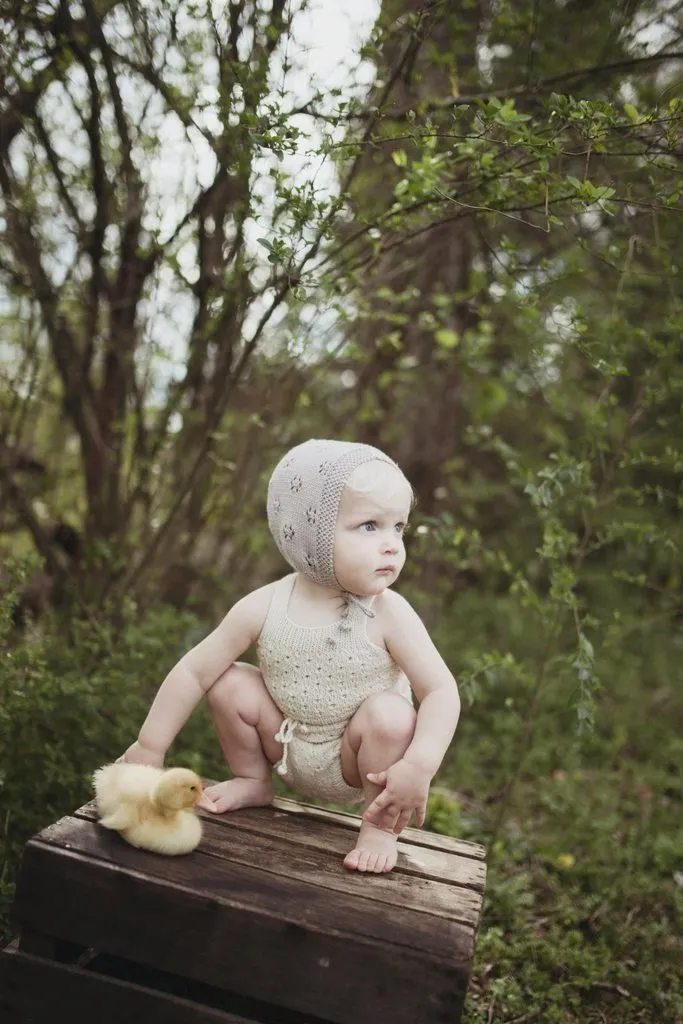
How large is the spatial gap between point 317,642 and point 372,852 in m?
0.50

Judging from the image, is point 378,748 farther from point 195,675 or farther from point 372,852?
point 195,675

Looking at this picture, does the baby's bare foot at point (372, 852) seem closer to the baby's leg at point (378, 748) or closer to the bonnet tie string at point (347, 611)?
the baby's leg at point (378, 748)

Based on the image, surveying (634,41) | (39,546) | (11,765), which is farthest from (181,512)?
(634,41)

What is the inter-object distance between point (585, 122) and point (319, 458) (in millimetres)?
1130

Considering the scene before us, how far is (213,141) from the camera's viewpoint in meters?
2.82

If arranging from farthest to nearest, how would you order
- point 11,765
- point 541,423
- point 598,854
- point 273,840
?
1. point 541,423
2. point 598,854
3. point 11,765
4. point 273,840

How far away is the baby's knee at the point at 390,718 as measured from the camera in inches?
83.0

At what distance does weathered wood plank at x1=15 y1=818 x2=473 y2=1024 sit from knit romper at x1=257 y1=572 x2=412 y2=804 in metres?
0.38

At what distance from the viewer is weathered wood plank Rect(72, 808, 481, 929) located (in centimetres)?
195

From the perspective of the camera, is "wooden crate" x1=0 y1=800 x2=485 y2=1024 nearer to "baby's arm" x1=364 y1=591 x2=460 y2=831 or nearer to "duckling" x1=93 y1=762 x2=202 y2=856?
"duckling" x1=93 y1=762 x2=202 y2=856

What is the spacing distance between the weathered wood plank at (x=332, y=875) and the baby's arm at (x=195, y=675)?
0.73 feet

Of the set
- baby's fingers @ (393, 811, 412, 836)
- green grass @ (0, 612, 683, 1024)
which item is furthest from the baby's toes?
green grass @ (0, 612, 683, 1024)

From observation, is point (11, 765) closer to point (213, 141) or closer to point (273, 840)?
point (273, 840)

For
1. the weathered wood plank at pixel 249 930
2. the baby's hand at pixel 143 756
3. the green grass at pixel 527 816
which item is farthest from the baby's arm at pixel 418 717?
the green grass at pixel 527 816
